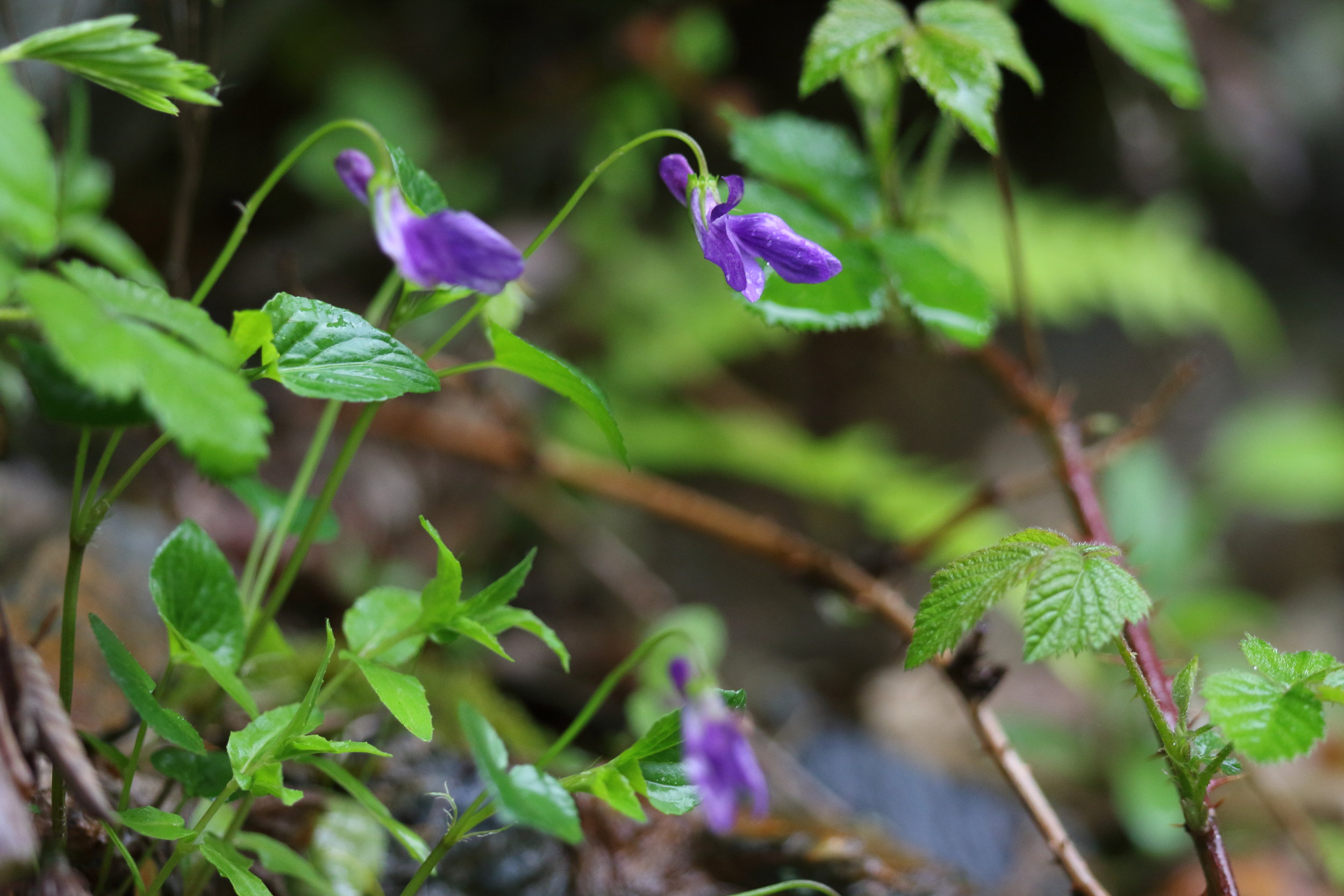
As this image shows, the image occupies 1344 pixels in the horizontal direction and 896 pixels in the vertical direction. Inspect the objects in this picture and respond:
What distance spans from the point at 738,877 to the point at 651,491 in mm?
825

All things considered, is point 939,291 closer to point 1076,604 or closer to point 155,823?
point 1076,604

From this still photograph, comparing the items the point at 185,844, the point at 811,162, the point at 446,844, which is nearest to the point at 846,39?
the point at 811,162

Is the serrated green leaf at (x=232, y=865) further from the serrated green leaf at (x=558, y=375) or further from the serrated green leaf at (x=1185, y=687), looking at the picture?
the serrated green leaf at (x=1185, y=687)

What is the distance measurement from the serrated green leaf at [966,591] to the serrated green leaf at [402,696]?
443 millimetres

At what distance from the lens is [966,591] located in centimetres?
84

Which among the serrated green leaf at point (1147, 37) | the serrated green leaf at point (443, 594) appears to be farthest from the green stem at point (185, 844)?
the serrated green leaf at point (1147, 37)

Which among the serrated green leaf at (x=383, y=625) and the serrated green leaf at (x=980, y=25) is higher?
the serrated green leaf at (x=980, y=25)

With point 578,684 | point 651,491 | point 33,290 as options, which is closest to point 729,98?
point 651,491

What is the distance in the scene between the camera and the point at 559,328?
3.17 metres

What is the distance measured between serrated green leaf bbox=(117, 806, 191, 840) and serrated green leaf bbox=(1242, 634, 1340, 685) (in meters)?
0.95

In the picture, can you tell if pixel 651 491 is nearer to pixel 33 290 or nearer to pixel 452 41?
pixel 33 290

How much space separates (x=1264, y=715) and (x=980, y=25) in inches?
32.6

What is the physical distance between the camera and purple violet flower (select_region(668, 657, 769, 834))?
67 cm

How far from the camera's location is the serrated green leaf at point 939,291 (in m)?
1.16
